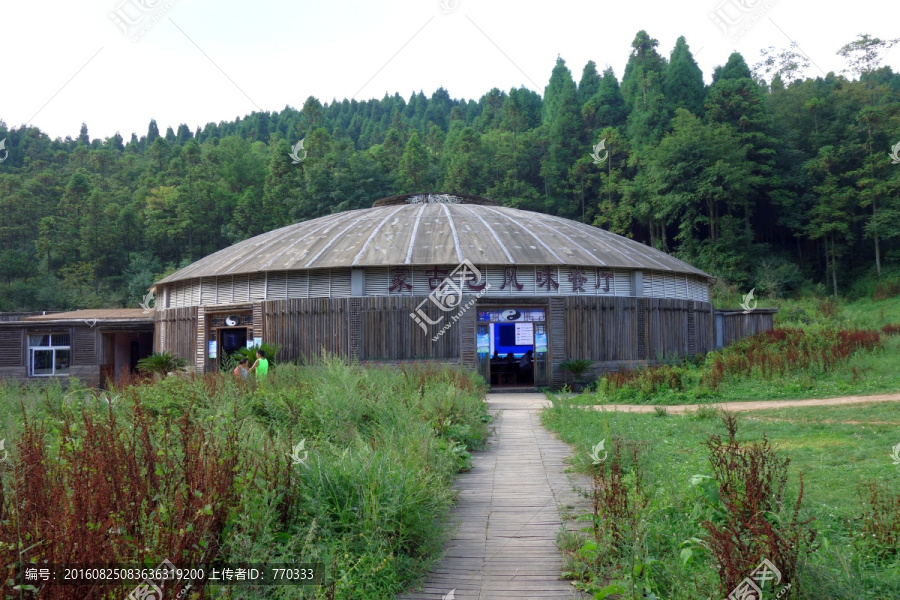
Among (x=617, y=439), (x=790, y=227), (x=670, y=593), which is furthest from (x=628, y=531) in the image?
(x=790, y=227)

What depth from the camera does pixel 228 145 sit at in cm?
7012

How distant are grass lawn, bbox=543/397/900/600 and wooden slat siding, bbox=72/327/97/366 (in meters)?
20.8

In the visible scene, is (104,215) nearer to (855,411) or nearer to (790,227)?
(790,227)

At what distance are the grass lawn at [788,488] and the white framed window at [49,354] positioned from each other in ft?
70.7

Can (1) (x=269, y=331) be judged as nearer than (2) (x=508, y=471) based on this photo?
No

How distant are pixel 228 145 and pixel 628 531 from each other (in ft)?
239

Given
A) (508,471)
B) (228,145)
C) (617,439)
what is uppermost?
(228,145)

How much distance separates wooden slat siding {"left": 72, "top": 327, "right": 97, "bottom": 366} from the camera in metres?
25.0

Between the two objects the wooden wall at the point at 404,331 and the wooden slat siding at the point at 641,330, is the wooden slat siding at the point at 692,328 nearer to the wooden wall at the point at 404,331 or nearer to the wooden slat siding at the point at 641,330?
the wooden slat siding at the point at 641,330

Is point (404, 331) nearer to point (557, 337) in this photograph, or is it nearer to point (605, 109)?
point (557, 337)

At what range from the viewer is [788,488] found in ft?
20.3

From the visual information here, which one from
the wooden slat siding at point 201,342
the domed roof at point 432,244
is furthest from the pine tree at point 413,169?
the wooden slat siding at point 201,342

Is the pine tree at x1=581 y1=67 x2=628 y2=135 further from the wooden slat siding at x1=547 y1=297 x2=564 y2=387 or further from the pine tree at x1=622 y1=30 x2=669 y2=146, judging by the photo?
the wooden slat siding at x1=547 y1=297 x2=564 y2=387

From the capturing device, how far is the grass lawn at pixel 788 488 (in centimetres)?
404
